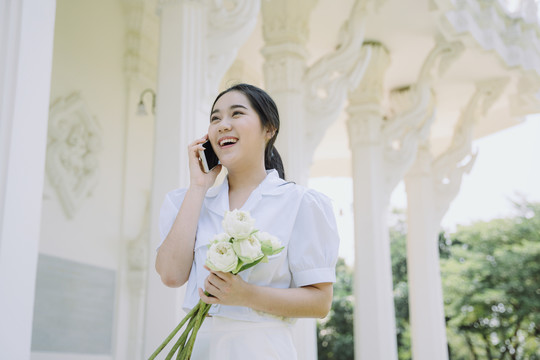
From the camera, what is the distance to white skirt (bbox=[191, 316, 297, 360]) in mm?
1815

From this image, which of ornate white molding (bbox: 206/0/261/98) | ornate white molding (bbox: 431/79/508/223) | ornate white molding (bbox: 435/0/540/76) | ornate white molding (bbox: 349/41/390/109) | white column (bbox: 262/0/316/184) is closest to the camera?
ornate white molding (bbox: 206/0/261/98)

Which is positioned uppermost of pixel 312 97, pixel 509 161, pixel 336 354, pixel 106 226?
pixel 509 161

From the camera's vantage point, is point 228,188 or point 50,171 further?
point 50,171

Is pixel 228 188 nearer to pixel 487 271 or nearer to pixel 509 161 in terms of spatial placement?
pixel 487 271

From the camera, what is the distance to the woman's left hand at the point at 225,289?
5.48ft

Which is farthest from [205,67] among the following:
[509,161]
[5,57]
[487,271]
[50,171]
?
[509,161]

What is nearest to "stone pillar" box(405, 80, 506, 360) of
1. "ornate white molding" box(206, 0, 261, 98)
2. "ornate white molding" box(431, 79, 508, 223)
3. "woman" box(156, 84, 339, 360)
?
"ornate white molding" box(431, 79, 508, 223)

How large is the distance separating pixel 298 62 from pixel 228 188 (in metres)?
3.97

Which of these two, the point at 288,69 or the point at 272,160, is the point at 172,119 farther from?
the point at 288,69

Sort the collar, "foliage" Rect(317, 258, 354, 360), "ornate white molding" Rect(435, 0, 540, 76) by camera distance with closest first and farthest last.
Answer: the collar
"ornate white molding" Rect(435, 0, 540, 76)
"foliage" Rect(317, 258, 354, 360)

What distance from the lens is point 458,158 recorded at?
958 centimetres

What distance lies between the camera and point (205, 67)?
377 centimetres

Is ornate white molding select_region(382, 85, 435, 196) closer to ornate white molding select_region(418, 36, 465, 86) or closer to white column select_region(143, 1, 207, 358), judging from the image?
ornate white molding select_region(418, 36, 465, 86)

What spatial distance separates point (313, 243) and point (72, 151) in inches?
195
